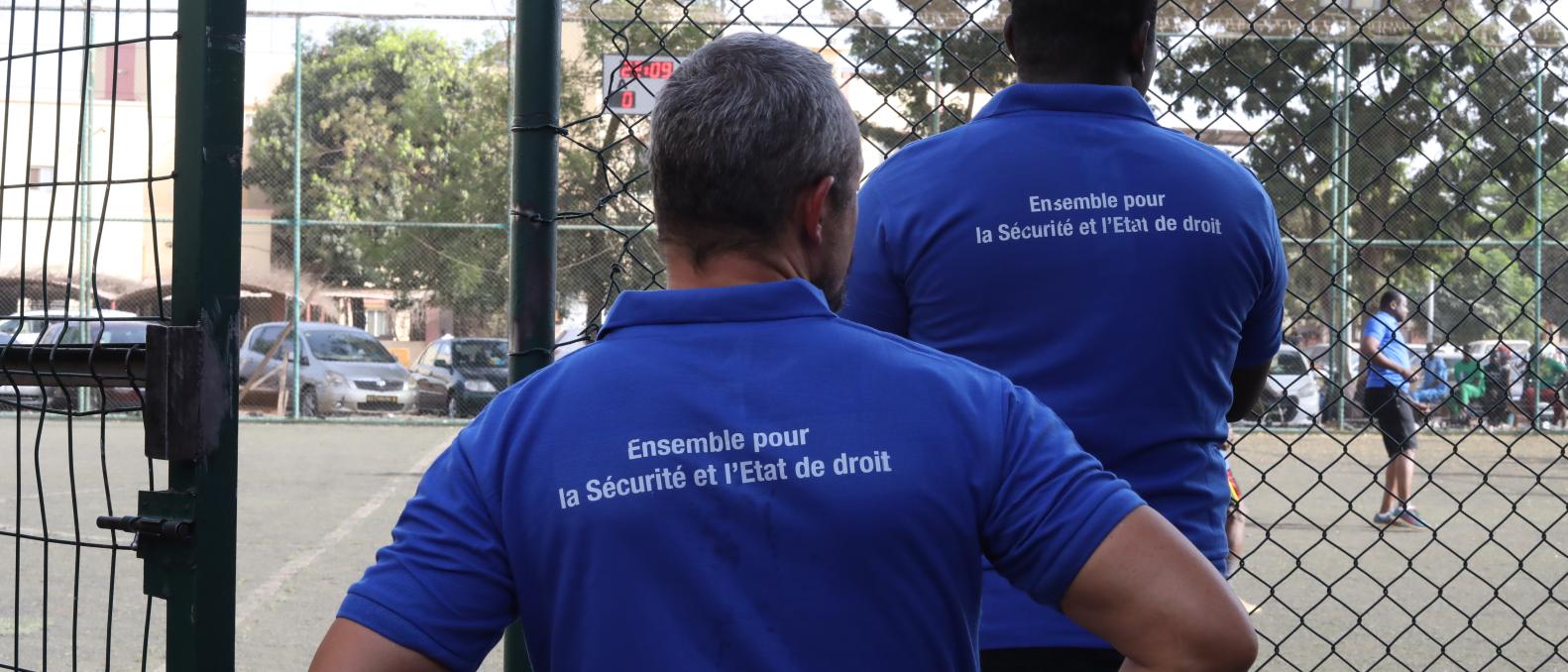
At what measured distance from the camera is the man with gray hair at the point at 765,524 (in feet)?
3.72

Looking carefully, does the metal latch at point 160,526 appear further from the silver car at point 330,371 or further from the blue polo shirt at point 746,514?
the silver car at point 330,371

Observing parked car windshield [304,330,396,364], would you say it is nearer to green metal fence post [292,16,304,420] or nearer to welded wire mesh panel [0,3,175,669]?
green metal fence post [292,16,304,420]

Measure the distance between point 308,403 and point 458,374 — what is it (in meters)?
2.17

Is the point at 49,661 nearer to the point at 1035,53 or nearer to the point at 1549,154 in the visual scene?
the point at 1035,53

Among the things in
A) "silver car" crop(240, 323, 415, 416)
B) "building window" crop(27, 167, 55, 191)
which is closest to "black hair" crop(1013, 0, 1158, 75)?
"building window" crop(27, 167, 55, 191)

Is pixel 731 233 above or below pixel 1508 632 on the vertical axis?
above

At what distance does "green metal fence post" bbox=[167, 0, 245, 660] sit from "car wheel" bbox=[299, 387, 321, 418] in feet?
56.7

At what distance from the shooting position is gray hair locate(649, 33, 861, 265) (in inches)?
48.3

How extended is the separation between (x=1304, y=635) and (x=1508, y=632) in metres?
1.01

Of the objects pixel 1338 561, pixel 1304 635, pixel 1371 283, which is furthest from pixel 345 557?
pixel 1371 283

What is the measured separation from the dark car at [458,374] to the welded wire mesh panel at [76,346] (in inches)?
144

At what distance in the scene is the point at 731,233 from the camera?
1.26 m

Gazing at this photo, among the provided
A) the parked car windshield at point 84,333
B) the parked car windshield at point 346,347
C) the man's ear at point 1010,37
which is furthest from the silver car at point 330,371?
the man's ear at point 1010,37

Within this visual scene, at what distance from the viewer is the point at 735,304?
4.01ft
